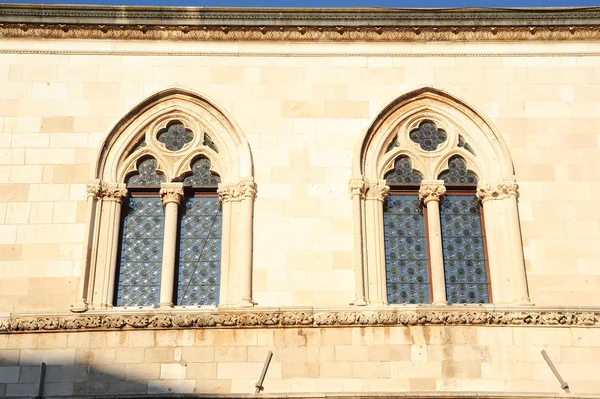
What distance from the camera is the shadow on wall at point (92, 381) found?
1233 cm

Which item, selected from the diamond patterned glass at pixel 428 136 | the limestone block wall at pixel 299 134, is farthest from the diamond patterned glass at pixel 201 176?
the diamond patterned glass at pixel 428 136

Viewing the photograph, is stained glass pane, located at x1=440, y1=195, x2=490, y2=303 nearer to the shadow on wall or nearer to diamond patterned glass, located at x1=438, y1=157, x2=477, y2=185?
diamond patterned glass, located at x1=438, y1=157, x2=477, y2=185

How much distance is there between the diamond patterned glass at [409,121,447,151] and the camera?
47.2 ft

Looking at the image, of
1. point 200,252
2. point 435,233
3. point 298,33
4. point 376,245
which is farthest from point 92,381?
point 298,33

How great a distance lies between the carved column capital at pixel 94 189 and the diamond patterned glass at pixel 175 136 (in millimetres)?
1171

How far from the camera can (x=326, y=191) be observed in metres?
13.8

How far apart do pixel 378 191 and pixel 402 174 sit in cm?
55

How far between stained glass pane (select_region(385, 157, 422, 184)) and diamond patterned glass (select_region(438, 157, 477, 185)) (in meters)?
0.36

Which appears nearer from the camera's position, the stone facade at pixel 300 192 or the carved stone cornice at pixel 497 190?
the stone facade at pixel 300 192

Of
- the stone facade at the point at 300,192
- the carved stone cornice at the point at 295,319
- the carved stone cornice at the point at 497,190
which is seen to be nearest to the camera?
the stone facade at the point at 300,192

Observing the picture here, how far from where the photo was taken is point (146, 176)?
1412 centimetres

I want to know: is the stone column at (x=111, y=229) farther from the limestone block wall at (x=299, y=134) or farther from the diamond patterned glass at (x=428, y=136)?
the diamond patterned glass at (x=428, y=136)

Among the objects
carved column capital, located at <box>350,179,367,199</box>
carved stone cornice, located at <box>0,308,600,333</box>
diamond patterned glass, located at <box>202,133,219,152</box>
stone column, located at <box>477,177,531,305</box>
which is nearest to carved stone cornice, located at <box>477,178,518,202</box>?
stone column, located at <box>477,177,531,305</box>

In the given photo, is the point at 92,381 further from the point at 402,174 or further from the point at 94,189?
the point at 402,174
